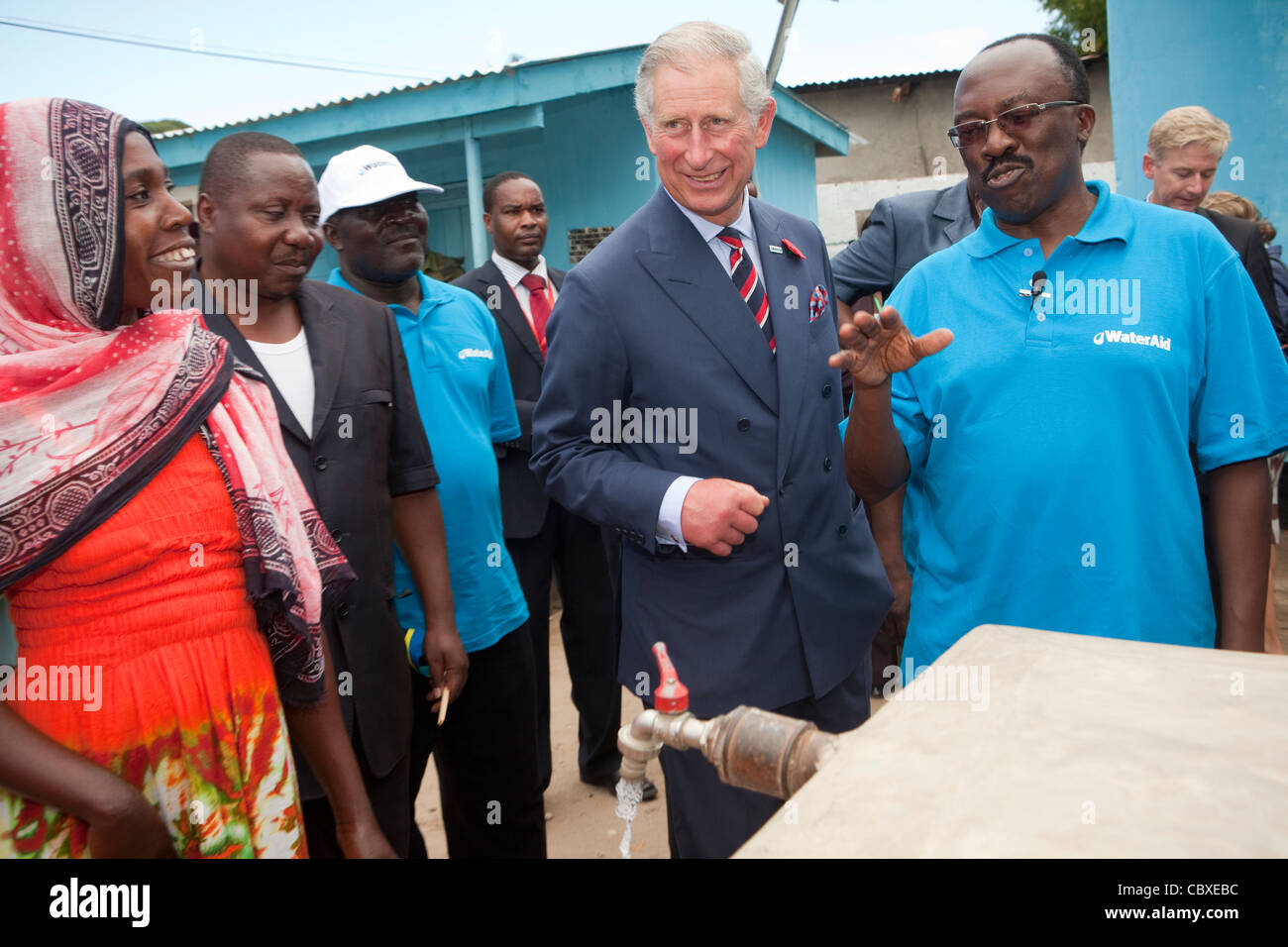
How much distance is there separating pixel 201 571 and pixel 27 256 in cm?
57

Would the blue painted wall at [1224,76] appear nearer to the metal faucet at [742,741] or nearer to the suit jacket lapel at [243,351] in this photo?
the suit jacket lapel at [243,351]

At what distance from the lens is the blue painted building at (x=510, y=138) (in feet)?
27.2

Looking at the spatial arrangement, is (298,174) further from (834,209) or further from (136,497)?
(834,209)

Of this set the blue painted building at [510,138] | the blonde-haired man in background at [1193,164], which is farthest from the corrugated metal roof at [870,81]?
the blonde-haired man in background at [1193,164]

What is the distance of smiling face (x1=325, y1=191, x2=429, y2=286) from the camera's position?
10.2ft

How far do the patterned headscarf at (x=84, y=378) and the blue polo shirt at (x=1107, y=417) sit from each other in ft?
4.60

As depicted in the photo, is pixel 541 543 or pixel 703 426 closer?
pixel 703 426

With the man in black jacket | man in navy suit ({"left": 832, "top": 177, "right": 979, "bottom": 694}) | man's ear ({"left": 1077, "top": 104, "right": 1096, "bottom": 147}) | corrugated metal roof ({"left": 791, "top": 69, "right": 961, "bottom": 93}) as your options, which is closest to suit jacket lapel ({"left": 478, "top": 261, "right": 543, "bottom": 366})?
man in navy suit ({"left": 832, "top": 177, "right": 979, "bottom": 694})

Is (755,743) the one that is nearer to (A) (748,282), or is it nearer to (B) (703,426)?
(B) (703,426)

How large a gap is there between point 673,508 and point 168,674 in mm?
967

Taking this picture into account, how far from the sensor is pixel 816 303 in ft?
7.82

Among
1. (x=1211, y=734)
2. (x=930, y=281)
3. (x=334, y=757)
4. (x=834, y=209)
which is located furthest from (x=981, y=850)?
(x=834, y=209)

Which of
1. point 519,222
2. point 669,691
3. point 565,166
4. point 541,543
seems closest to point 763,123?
point 669,691
